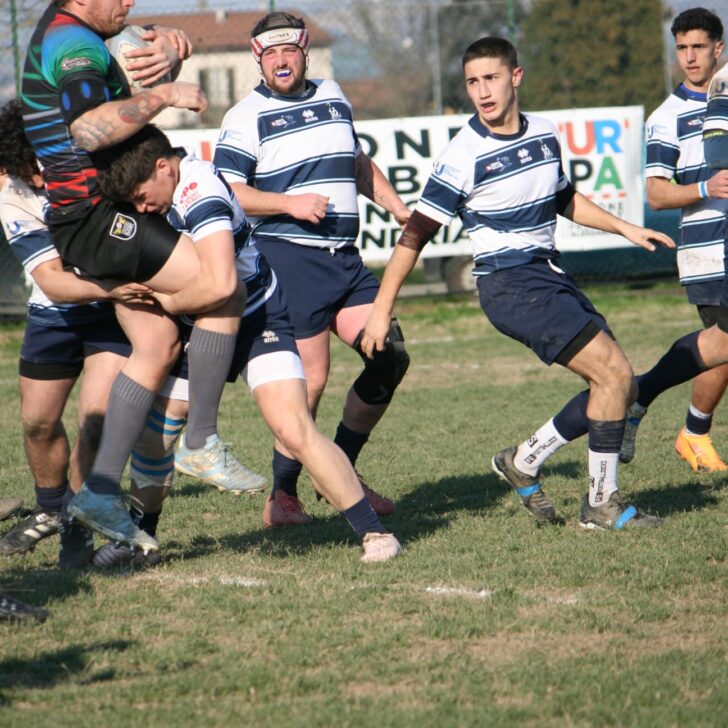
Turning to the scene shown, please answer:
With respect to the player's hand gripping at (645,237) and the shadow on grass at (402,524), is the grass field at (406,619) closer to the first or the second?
the shadow on grass at (402,524)

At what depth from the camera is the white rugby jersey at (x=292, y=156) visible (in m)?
5.74

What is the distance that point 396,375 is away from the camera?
18.7 ft

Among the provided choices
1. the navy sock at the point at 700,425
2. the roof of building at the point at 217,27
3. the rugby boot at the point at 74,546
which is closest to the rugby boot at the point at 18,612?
the rugby boot at the point at 74,546

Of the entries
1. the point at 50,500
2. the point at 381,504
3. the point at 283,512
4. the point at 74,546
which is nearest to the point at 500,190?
the point at 381,504

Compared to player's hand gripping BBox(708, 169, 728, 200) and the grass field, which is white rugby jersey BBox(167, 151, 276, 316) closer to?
the grass field

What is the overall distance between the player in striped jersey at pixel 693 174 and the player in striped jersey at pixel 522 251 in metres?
1.19

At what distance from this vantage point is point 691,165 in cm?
649

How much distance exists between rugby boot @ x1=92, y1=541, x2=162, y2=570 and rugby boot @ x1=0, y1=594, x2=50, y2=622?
0.73 meters

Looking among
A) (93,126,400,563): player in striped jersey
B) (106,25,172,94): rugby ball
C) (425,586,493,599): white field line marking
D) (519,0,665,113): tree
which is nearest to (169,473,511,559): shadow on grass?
(93,126,400,563): player in striped jersey

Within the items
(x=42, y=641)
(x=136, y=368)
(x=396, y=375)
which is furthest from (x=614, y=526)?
(x=42, y=641)

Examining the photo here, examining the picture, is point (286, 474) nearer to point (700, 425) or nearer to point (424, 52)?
point (700, 425)

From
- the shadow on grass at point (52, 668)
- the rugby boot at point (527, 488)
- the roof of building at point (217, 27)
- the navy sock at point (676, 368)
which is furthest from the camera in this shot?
the roof of building at point (217, 27)

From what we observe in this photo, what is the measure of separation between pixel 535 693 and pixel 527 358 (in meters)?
7.88

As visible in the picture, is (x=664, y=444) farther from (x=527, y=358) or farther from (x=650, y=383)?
(x=527, y=358)
